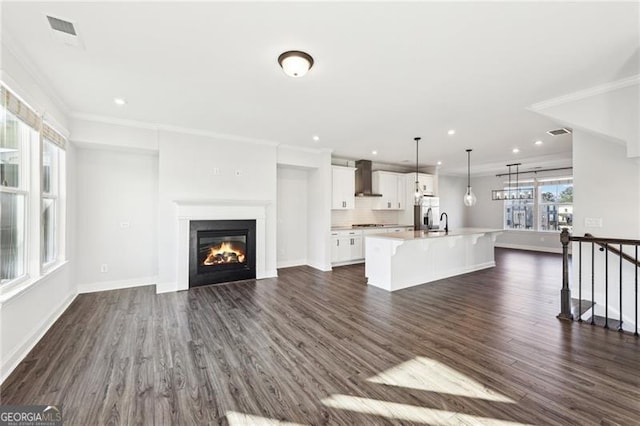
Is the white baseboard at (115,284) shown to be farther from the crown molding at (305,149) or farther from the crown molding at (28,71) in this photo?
the crown molding at (305,149)

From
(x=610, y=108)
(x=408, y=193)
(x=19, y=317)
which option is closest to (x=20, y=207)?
(x=19, y=317)

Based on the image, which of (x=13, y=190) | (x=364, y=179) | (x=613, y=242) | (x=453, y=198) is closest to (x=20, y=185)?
(x=13, y=190)

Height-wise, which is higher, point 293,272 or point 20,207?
point 20,207

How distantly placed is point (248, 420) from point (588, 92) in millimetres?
4908

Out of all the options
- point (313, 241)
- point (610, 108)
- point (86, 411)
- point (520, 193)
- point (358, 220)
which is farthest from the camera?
point (520, 193)

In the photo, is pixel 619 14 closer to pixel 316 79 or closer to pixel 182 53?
pixel 316 79

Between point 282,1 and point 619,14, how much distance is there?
2.48 meters

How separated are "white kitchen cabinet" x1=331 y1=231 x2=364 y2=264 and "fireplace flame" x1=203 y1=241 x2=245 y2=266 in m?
2.27

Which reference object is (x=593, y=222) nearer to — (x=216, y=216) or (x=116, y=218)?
(x=216, y=216)

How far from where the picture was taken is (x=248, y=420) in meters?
1.81

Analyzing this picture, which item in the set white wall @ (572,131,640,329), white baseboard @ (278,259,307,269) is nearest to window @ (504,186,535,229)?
white wall @ (572,131,640,329)

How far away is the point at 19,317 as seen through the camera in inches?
102

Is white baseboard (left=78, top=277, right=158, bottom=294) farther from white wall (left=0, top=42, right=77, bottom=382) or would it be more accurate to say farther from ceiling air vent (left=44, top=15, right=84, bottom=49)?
ceiling air vent (left=44, top=15, right=84, bottom=49)

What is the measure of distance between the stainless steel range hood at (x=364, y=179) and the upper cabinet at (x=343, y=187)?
0.31 m
